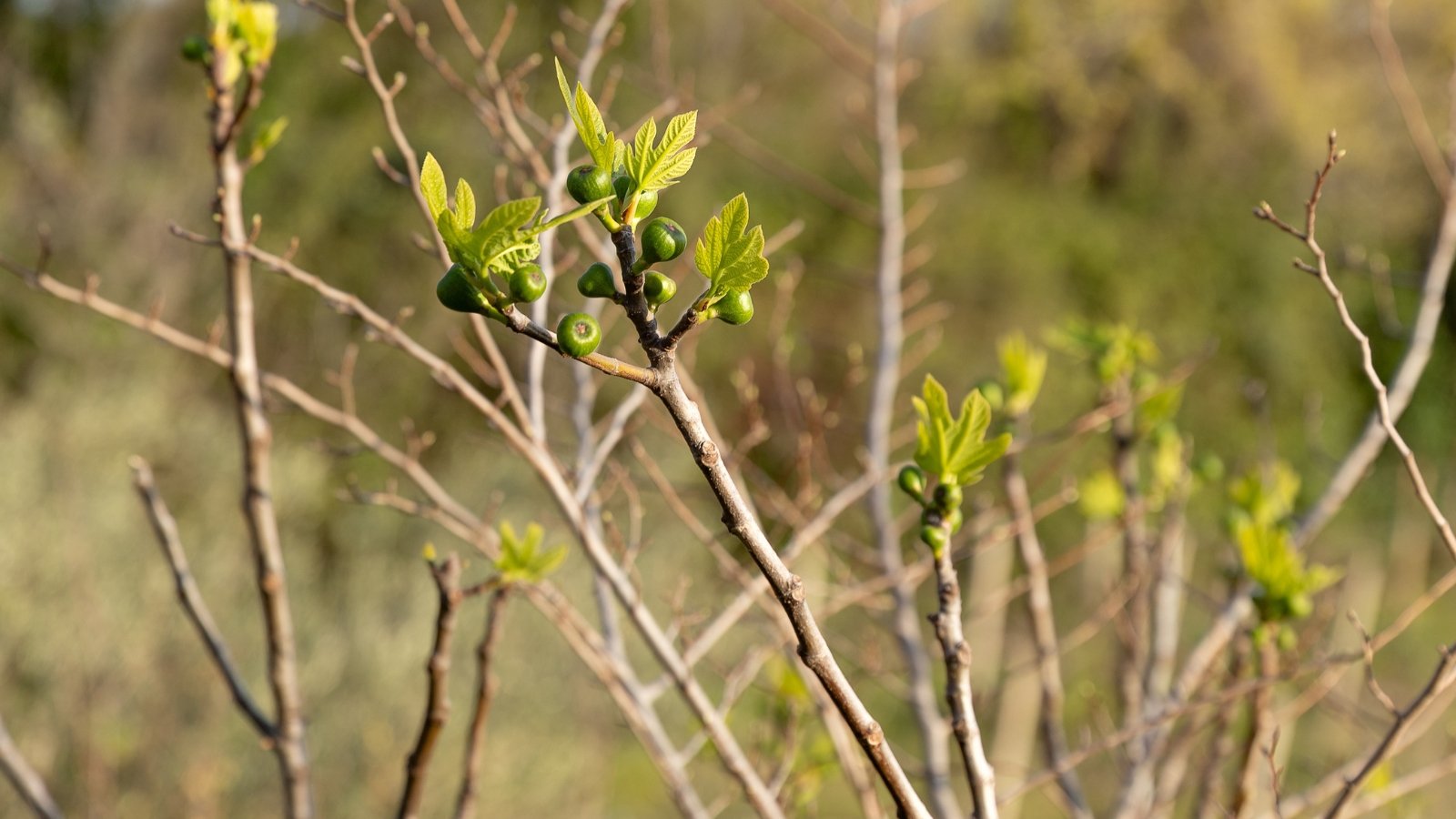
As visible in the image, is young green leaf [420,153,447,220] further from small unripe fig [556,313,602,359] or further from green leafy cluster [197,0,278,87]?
green leafy cluster [197,0,278,87]

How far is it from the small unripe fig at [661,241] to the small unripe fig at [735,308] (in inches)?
1.5

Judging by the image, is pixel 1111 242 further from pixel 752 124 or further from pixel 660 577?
pixel 660 577

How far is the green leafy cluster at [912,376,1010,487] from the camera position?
31.2 inches

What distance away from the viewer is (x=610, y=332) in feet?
15.9

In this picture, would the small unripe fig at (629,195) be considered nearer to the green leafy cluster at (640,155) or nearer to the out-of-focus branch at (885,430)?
the green leafy cluster at (640,155)

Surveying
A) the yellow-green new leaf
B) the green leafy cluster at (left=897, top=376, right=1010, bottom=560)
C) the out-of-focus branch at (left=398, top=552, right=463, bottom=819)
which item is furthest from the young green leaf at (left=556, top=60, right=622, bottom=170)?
the yellow-green new leaf

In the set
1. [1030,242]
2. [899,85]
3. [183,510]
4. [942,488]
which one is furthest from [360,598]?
[1030,242]

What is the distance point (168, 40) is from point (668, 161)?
8.78 m

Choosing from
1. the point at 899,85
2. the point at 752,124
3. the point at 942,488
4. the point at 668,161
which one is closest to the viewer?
the point at 668,161

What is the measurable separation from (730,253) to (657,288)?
0.05 metres

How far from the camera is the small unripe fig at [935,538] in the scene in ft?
2.50

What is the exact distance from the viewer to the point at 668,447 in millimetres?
7000

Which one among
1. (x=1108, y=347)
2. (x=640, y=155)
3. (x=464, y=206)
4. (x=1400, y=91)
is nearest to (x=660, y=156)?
(x=640, y=155)

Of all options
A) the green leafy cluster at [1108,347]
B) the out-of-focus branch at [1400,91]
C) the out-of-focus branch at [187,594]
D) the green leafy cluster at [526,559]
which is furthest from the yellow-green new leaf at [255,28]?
the out-of-focus branch at [1400,91]
